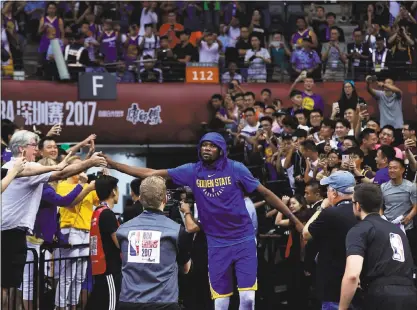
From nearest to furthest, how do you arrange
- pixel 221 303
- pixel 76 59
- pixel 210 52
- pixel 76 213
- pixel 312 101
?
pixel 221 303
pixel 76 213
pixel 312 101
pixel 76 59
pixel 210 52

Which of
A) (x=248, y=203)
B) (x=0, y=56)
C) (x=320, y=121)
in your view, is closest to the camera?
(x=248, y=203)

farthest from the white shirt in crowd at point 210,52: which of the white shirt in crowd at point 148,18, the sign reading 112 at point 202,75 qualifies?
the white shirt in crowd at point 148,18

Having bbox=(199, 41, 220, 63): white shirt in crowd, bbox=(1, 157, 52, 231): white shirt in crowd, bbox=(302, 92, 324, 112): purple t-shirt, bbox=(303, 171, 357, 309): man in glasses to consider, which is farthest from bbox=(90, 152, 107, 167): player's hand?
bbox=(199, 41, 220, 63): white shirt in crowd

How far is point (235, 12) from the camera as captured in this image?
24.8 meters

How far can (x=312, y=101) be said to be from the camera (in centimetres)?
1983

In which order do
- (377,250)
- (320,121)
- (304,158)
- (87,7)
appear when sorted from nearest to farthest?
(377,250)
(304,158)
(320,121)
(87,7)

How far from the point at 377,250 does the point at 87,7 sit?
18015mm

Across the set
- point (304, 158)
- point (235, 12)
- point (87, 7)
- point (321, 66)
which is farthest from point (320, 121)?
point (87, 7)

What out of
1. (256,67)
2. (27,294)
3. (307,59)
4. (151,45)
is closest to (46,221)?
(27,294)

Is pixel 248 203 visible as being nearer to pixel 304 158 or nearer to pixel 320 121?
pixel 304 158

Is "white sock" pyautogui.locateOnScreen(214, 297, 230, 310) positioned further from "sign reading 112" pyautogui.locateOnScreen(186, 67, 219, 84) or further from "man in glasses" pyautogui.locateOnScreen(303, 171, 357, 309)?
"sign reading 112" pyautogui.locateOnScreen(186, 67, 219, 84)

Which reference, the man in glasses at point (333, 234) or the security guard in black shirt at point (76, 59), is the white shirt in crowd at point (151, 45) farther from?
the man in glasses at point (333, 234)

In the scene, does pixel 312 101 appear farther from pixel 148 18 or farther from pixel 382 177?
pixel 382 177

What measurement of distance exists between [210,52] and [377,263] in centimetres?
1499
